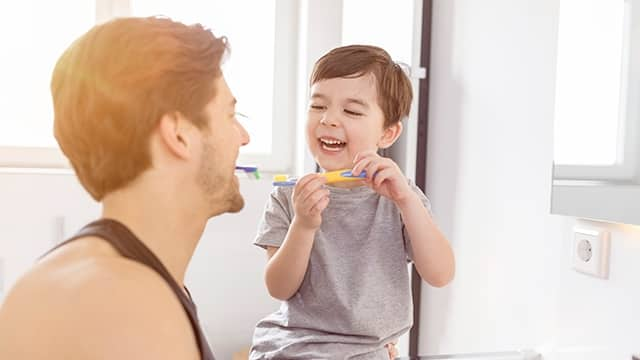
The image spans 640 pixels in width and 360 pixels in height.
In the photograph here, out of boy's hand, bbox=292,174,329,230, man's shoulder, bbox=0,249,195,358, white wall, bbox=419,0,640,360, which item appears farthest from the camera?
white wall, bbox=419,0,640,360

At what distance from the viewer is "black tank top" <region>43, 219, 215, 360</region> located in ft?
1.83

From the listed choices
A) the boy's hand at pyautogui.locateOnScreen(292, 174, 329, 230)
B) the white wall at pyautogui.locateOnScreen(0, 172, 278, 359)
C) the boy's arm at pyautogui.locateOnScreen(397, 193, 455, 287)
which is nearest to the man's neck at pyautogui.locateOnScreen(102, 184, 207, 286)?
the boy's hand at pyautogui.locateOnScreen(292, 174, 329, 230)

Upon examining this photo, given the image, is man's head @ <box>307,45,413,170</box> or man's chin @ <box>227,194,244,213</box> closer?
man's chin @ <box>227,194,244,213</box>

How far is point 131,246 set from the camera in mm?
565

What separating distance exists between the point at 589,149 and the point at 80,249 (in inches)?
32.6

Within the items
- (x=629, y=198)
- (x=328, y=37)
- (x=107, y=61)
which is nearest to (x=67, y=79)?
(x=107, y=61)

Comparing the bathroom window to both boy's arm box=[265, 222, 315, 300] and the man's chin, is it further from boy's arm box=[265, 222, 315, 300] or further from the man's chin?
the man's chin

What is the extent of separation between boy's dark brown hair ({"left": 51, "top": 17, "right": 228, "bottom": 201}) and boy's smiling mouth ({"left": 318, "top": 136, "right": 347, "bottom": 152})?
0.54 metres

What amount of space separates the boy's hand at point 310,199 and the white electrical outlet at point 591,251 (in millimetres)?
421

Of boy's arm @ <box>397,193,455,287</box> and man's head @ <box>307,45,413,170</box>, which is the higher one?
man's head @ <box>307,45,413,170</box>

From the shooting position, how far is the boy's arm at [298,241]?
977mm

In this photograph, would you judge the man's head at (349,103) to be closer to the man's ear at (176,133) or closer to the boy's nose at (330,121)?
→ the boy's nose at (330,121)

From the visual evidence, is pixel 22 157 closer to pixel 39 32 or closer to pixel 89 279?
pixel 39 32

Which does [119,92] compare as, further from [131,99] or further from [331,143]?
[331,143]
